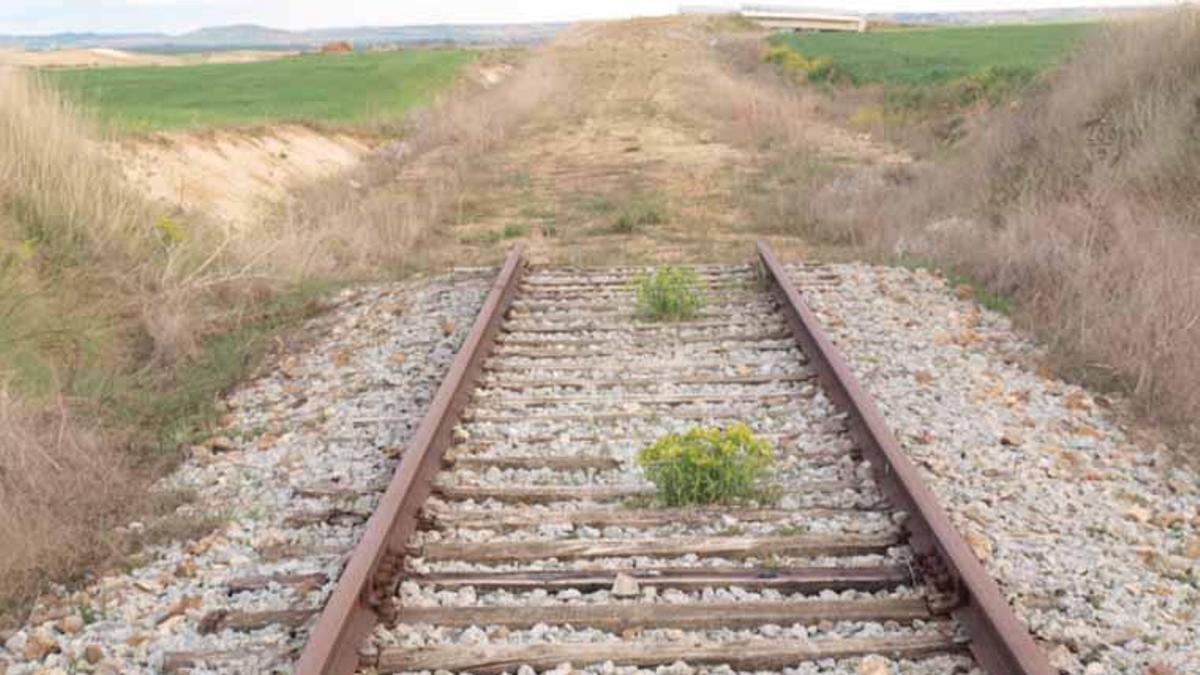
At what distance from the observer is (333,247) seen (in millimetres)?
12250

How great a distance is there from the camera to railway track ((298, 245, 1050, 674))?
161 inches

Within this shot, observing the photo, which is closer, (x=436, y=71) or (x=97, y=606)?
(x=97, y=606)

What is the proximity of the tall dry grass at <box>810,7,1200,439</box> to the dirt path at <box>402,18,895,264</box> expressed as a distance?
1.59m

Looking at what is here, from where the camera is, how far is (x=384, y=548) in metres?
4.64

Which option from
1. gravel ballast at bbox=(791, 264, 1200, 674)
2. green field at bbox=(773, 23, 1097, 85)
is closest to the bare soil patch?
gravel ballast at bbox=(791, 264, 1200, 674)

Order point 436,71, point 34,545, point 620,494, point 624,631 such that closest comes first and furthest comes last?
1. point 624,631
2. point 34,545
3. point 620,494
4. point 436,71

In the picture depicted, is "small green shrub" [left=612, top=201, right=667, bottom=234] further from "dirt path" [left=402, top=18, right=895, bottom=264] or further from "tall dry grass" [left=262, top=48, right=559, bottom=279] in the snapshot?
Result: "tall dry grass" [left=262, top=48, right=559, bottom=279]

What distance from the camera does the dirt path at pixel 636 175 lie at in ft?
42.2

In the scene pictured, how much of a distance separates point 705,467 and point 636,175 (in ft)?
43.8

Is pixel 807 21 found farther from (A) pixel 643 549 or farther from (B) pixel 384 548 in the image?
(B) pixel 384 548

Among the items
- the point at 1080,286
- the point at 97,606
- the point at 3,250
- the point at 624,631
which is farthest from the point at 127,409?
the point at 1080,286

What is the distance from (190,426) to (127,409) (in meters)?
0.63

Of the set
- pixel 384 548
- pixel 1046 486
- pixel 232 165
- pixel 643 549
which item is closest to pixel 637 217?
pixel 232 165

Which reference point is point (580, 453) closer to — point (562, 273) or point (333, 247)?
point (562, 273)
